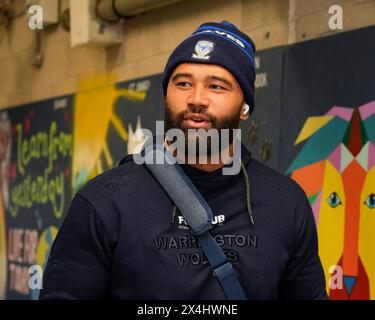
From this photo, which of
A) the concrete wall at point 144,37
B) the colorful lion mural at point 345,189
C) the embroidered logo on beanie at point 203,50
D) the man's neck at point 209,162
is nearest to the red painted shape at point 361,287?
the colorful lion mural at point 345,189

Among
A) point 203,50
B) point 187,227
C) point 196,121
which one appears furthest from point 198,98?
point 187,227

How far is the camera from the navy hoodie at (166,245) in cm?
236

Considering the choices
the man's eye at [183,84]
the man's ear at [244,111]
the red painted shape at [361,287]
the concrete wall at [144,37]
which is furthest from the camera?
the concrete wall at [144,37]

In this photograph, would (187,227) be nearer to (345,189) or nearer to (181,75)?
(181,75)

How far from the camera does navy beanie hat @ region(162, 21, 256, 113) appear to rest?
2.54 meters

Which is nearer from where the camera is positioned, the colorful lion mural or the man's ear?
the man's ear

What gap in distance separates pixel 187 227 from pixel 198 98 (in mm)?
371

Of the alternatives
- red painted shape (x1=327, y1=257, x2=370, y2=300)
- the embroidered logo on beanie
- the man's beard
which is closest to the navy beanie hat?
the embroidered logo on beanie

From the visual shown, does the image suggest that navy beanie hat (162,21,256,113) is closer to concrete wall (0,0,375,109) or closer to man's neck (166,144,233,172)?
man's neck (166,144,233,172)

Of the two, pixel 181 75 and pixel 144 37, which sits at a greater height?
pixel 144 37

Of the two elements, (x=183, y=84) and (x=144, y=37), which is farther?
(x=144, y=37)

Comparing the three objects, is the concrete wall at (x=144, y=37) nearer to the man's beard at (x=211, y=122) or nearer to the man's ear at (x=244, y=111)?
the man's ear at (x=244, y=111)

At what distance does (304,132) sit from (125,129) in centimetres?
218

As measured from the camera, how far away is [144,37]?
645 cm
